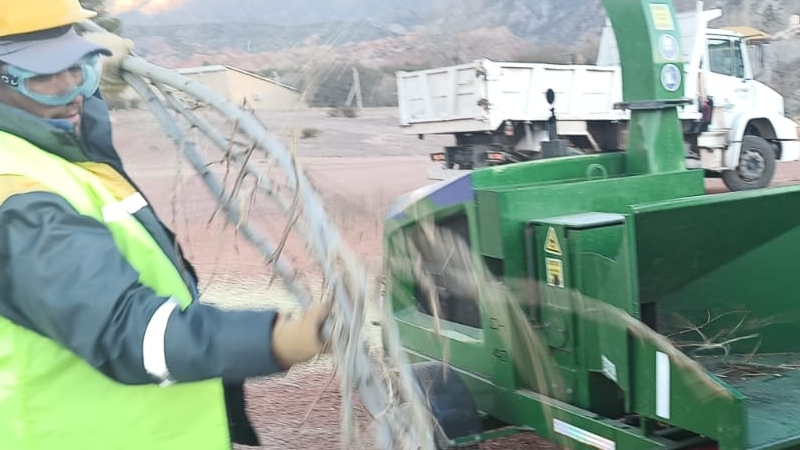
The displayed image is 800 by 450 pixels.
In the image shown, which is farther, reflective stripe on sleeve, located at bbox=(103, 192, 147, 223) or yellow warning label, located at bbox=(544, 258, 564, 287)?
yellow warning label, located at bbox=(544, 258, 564, 287)

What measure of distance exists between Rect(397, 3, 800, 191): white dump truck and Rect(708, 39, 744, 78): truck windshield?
2cm

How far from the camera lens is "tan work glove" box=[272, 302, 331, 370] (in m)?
1.55

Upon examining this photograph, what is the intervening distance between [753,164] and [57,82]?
13923 millimetres

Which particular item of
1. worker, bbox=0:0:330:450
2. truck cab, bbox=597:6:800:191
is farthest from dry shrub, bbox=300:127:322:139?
truck cab, bbox=597:6:800:191

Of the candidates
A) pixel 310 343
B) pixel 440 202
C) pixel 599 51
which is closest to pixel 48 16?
pixel 310 343

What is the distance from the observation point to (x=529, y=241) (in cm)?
346

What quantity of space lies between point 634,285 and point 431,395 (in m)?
1.06

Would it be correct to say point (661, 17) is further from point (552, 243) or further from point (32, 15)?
point (32, 15)

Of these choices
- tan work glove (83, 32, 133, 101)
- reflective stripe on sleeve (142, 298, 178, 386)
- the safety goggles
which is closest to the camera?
reflective stripe on sleeve (142, 298, 178, 386)

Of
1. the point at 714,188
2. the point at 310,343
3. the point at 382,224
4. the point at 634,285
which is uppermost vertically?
the point at 382,224

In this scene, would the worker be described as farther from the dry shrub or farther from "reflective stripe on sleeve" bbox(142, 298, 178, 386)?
the dry shrub

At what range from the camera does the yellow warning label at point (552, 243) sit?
3311mm

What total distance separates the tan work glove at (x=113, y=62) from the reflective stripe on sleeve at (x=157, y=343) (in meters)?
0.83

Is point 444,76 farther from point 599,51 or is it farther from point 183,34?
point 183,34
